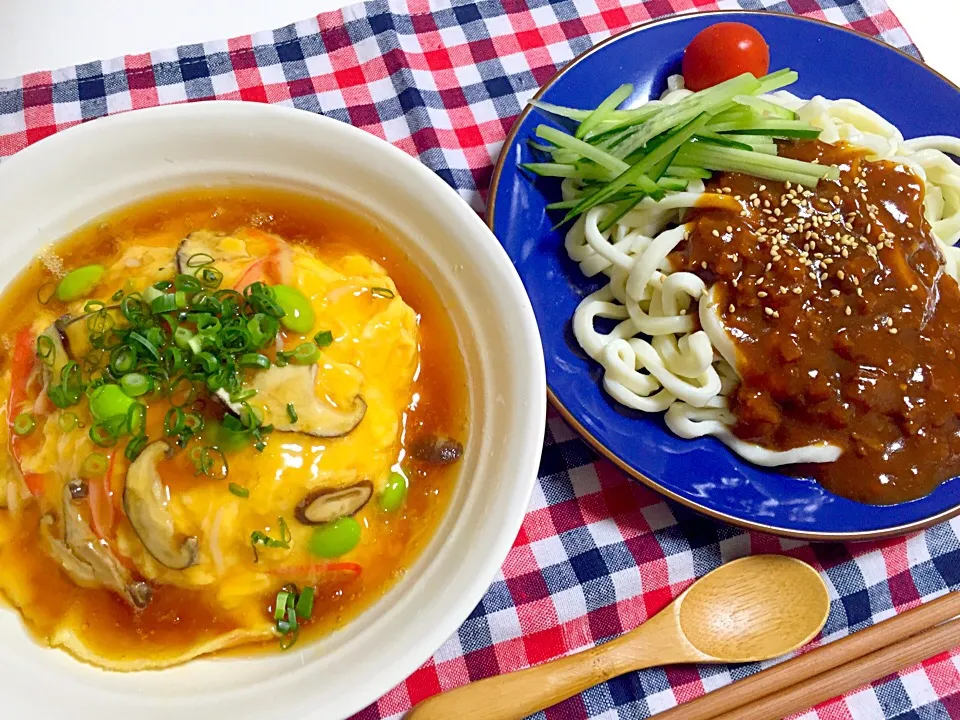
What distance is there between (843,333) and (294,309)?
5.47 ft

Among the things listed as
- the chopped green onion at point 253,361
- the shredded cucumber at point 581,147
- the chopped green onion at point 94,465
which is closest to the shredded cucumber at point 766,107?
the shredded cucumber at point 581,147

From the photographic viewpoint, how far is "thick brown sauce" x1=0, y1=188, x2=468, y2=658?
175 cm

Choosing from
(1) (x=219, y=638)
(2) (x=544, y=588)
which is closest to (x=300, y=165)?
(1) (x=219, y=638)

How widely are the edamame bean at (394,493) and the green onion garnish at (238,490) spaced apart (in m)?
0.34

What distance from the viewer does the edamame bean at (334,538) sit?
1749mm

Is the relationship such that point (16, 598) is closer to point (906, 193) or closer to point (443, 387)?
point (443, 387)

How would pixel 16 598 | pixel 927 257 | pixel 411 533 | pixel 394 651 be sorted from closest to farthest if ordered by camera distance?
pixel 394 651
pixel 16 598
pixel 411 533
pixel 927 257

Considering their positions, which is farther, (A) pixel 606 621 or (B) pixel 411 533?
(A) pixel 606 621

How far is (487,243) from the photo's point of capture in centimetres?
179

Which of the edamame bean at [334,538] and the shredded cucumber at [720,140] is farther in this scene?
the shredded cucumber at [720,140]

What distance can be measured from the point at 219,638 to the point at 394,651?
447 mm

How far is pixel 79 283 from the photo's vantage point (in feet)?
6.19

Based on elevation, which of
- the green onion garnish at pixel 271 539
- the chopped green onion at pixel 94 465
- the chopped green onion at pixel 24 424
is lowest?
the green onion garnish at pixel 271 539

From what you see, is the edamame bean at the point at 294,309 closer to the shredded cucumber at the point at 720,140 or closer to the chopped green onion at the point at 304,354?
the chopped green onion at the point at 304,354
